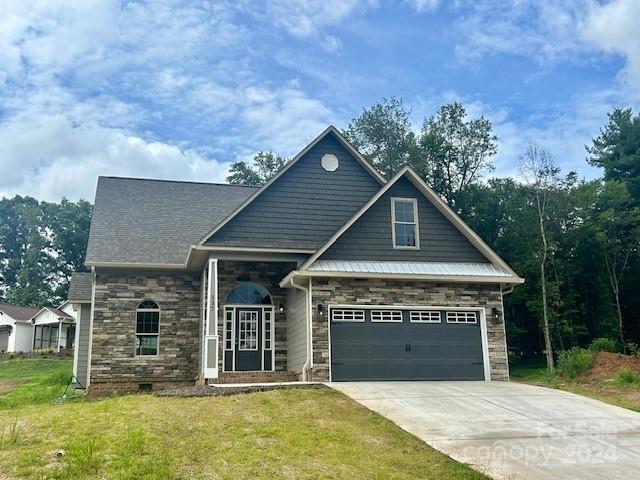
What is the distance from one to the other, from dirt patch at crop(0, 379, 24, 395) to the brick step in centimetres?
783

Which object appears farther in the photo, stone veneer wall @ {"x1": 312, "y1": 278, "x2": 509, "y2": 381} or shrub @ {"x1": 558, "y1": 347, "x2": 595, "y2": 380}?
shrub @ {"x1": 558, "y1": 347, "x2": 595, "y2": 380}

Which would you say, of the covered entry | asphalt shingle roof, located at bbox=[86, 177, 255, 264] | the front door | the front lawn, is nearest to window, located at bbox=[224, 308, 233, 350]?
the covered entry

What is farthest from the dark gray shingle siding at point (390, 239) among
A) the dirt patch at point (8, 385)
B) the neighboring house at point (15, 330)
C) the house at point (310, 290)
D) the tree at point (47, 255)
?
the tree at point (47, 255)

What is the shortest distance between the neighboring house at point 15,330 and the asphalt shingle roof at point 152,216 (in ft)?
74.0

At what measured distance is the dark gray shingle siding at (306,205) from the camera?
16.6 m

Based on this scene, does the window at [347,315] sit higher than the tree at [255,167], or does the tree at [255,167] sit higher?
the tree at [255,167]

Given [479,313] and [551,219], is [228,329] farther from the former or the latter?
[551,219]

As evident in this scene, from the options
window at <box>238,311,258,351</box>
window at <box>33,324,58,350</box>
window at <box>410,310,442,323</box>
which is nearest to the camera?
window at <box>410,310,442,323</box>

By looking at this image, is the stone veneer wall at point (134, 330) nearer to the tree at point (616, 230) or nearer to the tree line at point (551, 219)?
the tree line at point (551, 219)

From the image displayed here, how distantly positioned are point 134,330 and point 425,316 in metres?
8.23

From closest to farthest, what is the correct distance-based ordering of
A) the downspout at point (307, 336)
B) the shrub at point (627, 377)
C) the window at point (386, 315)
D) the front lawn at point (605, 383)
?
the front lawn at point (605, 383) < the downspout at point (307, 336) < the shrub at point (627, 377) < the window at point (386, 315)

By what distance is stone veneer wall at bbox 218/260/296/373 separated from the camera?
17.2 metres

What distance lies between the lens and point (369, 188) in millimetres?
18094

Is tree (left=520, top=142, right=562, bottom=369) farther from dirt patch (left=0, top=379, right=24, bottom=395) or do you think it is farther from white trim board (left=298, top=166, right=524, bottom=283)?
dirt patch (left=0, top=379, right=24, bottom=395)
